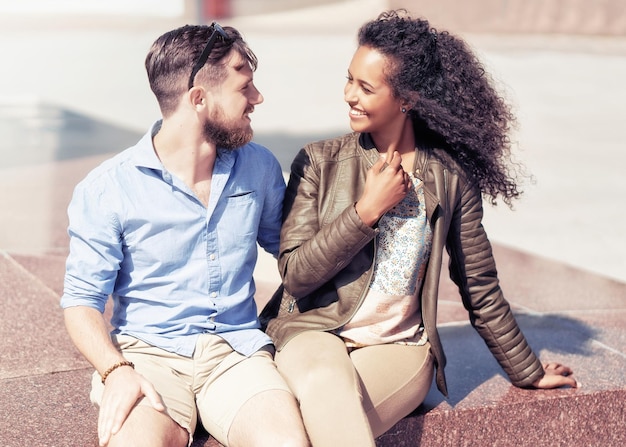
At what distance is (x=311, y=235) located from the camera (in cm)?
302

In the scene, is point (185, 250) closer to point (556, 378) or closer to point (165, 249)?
point (165, 249)

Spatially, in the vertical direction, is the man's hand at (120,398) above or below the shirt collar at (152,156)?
below

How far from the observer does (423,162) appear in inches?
123

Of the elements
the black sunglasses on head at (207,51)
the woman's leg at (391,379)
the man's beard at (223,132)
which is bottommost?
the woman's leg at (391,379)

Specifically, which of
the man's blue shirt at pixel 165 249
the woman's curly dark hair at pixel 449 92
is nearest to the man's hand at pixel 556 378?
the woman's curly dark hair at pixel 449 92

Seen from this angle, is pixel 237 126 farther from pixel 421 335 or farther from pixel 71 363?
pixel 71 363

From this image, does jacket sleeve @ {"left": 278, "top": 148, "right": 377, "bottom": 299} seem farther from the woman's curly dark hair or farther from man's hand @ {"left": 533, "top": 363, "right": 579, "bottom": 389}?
man's hand @ {"left": 533, "top": 363, "right": 579, "bottom": 389}

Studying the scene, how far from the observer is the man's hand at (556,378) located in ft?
11.0

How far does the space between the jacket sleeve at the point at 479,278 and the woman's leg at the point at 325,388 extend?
1.62 ft

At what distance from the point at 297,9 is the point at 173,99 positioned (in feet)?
78.5

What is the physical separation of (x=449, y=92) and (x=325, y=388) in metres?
1.03

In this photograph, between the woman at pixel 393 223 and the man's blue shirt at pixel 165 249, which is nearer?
the man's blue shirt at pixel 165 249

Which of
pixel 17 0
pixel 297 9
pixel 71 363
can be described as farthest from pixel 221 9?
pixel 71 363

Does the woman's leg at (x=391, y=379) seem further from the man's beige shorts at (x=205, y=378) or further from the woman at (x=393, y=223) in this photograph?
the man's beige shorts at (x=205, y=378)
